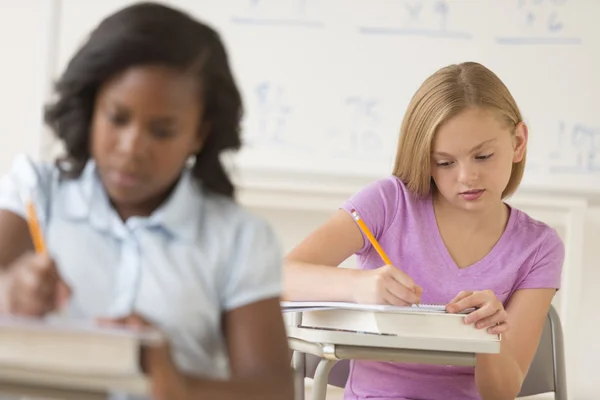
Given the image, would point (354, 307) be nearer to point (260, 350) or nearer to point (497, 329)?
point (497, 329)

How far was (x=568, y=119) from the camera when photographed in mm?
3189

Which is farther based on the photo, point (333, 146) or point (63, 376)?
point (333, 146)

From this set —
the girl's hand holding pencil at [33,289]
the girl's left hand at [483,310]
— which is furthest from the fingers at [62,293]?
the girl's left hand at [483,310]

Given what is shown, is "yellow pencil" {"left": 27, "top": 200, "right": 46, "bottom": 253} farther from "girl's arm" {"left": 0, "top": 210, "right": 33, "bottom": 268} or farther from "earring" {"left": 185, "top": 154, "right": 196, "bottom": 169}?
"earring" {"left": 185, "top": 154, "right": 196, "bottom": 169}

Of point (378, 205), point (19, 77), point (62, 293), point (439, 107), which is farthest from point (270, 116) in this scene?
point (62, 293)

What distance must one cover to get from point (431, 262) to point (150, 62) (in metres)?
0.98

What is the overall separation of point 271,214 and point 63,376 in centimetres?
258

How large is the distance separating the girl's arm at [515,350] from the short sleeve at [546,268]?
1 cm

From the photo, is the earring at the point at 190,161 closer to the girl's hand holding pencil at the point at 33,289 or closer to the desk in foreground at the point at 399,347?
the girl's hand holding pencil at the point at 33,289

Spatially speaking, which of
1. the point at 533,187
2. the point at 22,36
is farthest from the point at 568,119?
the point at 22,36

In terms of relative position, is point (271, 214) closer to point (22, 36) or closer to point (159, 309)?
point (22, 36)

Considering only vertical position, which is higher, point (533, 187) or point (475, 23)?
point (475, 23)

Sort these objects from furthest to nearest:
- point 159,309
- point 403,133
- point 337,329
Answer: point 403,133
point 337,329
point 159,309

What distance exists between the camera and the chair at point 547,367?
73.3 inches
